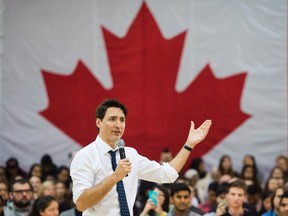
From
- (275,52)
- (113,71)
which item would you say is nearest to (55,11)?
(113,71)

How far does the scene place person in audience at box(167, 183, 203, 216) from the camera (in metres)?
7.27

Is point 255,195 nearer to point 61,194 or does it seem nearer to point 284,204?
point 61,194

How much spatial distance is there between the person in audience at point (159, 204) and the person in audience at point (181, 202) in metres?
0.15

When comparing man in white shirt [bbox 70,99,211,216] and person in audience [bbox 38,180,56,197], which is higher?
person in audience [bbox 38,180,56,197]

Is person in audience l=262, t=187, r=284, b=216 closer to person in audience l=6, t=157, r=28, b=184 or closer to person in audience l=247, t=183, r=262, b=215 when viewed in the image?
person in audience l=247, t=183, r=262, b=215

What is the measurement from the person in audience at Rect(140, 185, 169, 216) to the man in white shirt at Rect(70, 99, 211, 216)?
266 cm

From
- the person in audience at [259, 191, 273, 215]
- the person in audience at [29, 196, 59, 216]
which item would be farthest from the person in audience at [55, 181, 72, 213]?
the person in audience at [259, 191, 273, 215]

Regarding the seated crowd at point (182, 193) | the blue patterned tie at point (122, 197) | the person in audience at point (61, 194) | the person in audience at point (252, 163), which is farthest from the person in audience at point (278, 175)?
the blue patterned tie at point (122, 197)

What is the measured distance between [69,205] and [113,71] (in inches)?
177

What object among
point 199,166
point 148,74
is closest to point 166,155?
point 199,166

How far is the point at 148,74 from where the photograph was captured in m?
12.7

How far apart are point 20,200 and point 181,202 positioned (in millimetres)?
1720

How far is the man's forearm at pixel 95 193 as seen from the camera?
3.90 metres

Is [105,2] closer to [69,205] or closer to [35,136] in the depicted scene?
[35,136]
